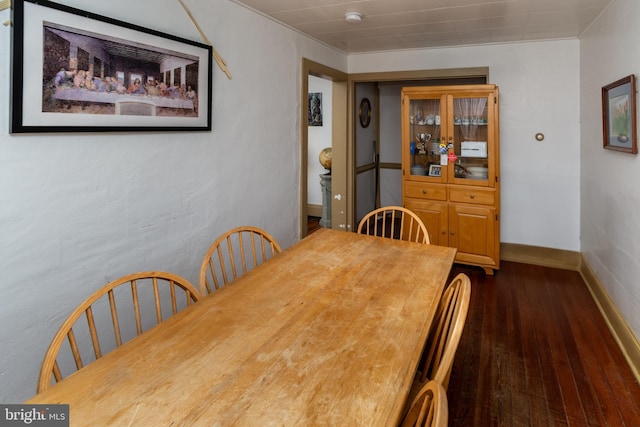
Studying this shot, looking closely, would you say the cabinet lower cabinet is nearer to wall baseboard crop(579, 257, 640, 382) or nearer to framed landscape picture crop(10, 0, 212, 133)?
wall baseboard crop(579, 257, 640, 382)

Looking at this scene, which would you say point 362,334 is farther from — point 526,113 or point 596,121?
point 526,113

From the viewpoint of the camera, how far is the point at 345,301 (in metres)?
1.47

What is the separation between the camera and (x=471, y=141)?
3951mm

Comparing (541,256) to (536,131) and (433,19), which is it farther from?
(433,19)

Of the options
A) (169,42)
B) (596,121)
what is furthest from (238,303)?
(596,121)

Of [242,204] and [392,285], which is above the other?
[242,204]

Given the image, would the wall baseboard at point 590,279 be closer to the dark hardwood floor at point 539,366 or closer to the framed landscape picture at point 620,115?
the dark hardwood floor at point 539,366

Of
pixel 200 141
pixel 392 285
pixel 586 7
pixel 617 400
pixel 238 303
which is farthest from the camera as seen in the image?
A: pixel 586 7

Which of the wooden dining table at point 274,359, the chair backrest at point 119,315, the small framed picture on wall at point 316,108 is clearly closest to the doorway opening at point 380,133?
the small framed picture on wall at point 316,108

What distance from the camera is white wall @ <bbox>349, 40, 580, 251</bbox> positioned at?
383 cm

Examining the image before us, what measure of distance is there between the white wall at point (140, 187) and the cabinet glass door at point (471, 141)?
1.67 meters

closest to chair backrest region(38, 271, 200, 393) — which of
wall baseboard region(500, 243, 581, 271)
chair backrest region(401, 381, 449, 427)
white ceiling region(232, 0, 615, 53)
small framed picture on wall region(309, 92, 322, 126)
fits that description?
chair backrest region(401, 381, 449, 427)

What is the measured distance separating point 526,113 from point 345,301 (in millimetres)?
3472

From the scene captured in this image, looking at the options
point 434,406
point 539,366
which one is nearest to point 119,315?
point 434,406
